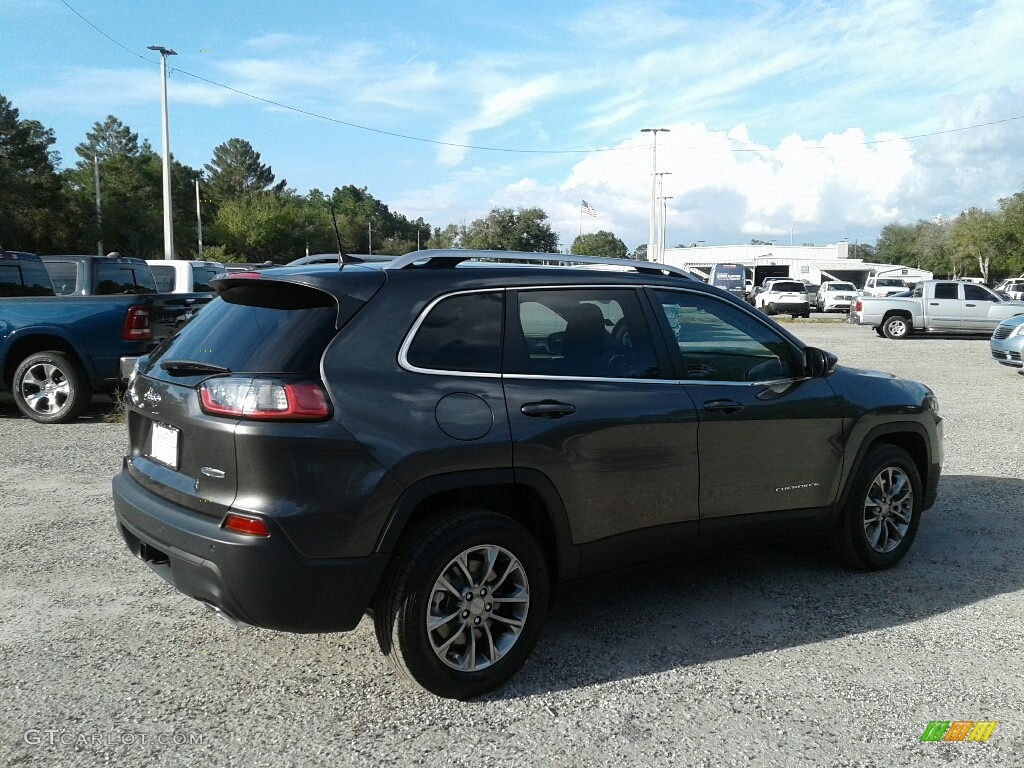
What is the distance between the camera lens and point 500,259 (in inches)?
157

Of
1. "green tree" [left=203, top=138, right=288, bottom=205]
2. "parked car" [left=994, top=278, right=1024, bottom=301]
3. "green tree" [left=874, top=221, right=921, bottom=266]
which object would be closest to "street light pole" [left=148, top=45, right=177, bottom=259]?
"parked car" [left=994, top=278, right=1024, bottom=301]

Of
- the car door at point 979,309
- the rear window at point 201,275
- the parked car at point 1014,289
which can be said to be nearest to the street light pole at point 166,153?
the rear window at point 201,275

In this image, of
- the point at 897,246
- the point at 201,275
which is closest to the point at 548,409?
the point at 201,275

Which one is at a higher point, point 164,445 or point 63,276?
point 63,276

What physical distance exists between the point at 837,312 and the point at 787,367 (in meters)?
42.2

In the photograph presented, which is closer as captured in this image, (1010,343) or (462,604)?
(462,604)

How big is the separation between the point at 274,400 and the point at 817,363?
9.51 feet

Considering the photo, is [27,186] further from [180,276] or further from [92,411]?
[92,411]

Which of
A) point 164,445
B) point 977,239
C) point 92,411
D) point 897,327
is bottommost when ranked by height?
point 92,411

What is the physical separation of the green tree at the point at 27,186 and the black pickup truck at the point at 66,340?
42.8m

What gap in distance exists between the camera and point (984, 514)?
6.34m

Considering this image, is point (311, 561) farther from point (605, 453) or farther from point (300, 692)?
point (605, 453)

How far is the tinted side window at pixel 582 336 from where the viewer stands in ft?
12.3

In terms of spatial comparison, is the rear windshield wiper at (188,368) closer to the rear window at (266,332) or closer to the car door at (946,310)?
the rear window at (266,332)
